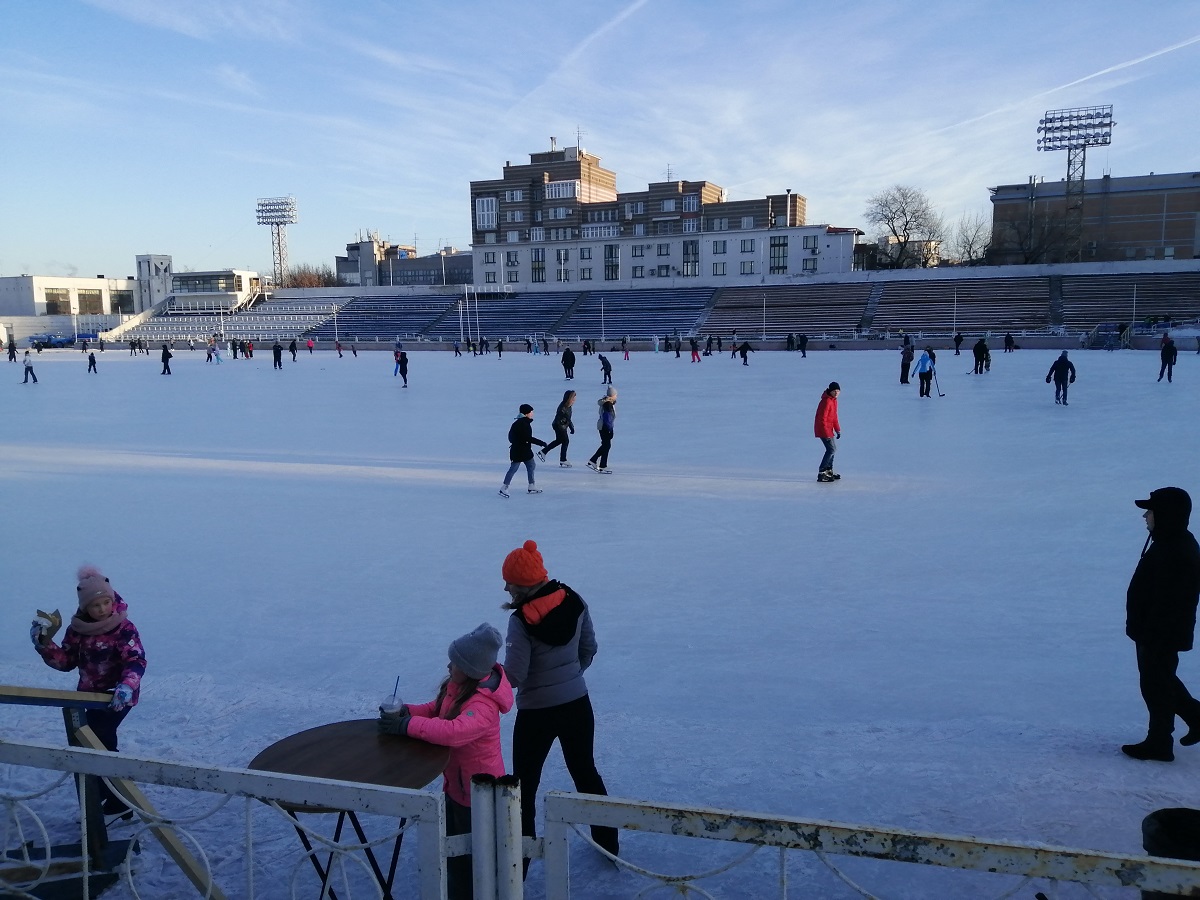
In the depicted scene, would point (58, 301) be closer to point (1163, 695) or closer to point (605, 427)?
point (605, 427)

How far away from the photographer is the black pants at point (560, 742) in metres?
3.21

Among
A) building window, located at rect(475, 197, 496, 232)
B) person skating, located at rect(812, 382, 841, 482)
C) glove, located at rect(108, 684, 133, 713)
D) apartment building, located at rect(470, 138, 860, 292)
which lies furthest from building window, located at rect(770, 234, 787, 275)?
glove, located at rect(108, 684, 133, 713)

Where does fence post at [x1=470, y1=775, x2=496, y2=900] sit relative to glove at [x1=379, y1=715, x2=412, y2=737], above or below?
above

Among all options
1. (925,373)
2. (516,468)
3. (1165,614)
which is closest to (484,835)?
(1165,614)

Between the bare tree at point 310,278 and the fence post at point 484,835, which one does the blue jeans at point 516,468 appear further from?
the bare tree at point 310,278

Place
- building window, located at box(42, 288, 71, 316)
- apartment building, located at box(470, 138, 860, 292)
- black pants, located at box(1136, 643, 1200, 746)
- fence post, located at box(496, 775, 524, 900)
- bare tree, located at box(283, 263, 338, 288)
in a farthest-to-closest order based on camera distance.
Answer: bare tree, located at box(283, 263, 338, 288) < building window, located at box(42, 288, 71, 316) < apartment building, located at box(470, 138, 860, 292) < black pants, located at box(1136, 643, 1200, 746) < fence post, located at box(496, 775, 524, 900)

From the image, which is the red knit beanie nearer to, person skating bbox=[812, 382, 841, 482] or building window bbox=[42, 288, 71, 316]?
person skating bbox=[812, 382, 841, 482]

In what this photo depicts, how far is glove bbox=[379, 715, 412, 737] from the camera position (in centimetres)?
296

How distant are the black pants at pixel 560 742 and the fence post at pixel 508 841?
1.15 meters

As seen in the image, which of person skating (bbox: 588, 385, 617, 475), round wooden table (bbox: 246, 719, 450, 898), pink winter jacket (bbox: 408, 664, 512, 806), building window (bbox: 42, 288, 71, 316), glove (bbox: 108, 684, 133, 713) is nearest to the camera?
round wooden table (bbox: 246, 719, 450, 898)

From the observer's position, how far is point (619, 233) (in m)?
85.3

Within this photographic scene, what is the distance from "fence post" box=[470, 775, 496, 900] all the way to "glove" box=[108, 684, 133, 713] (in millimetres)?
2065

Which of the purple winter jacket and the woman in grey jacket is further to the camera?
the purple winter jacket

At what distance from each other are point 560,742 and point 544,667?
1.13 ft
